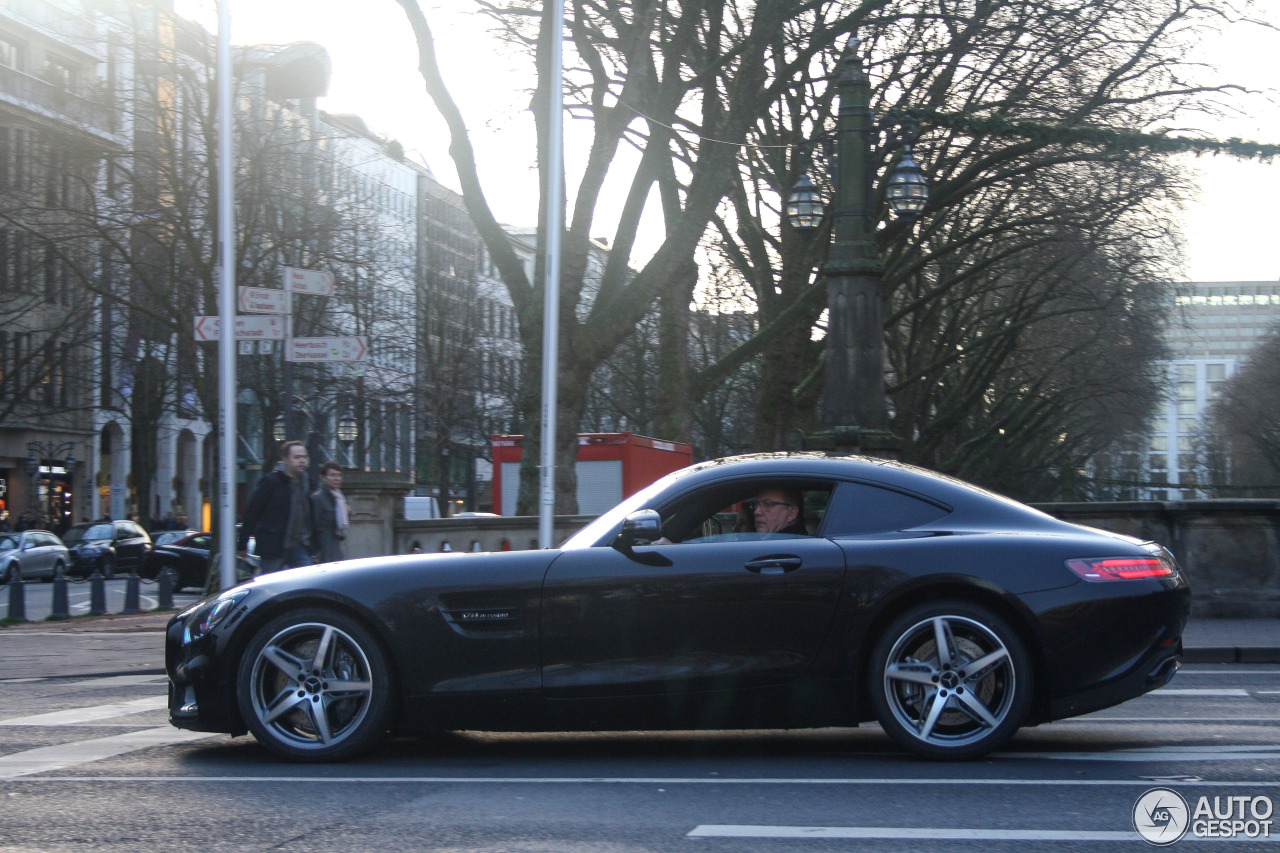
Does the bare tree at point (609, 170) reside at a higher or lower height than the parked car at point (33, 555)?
higher

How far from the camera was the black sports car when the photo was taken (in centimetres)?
606

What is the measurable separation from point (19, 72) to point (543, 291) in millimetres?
42096

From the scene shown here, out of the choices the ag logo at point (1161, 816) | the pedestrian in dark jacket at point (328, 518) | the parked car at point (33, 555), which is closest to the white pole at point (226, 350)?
the pedestrian in dark jacket at point (328, 518)

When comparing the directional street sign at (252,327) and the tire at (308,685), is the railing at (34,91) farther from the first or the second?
the tire at (308,685)

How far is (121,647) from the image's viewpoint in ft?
48.5

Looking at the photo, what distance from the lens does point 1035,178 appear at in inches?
951

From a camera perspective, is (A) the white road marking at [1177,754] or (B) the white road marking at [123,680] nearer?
(A) the white road marking at [1177,754]

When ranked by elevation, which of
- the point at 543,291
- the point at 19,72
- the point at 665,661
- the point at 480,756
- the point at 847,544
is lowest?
the point at 480,756

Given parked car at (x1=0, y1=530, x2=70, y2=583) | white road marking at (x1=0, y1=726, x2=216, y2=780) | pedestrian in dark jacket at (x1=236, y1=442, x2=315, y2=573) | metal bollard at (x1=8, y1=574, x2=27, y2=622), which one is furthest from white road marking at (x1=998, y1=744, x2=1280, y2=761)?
parked car at (x1=0, y1=530, x2=70, y2=583)

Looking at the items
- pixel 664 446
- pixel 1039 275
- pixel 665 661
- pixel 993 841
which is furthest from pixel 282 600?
pixel 1039 275

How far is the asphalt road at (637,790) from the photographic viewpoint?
15.9 feet

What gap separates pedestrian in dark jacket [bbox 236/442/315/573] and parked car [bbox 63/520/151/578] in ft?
94.0

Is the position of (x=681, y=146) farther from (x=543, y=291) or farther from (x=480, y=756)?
(x=480, y=756)

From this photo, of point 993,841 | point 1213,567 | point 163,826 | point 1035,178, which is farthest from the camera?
point 1035,178
